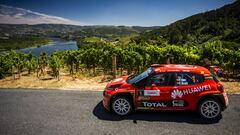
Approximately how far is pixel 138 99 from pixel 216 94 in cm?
263

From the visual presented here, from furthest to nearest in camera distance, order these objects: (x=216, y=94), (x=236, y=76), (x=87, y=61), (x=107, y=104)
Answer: (x=87, y=61)
(x=236, y=76)
(x=107, y=104)
(x=216, y=94)

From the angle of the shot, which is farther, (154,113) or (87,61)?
(87,61)

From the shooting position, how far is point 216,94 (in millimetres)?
6625

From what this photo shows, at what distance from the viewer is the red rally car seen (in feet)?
21.9

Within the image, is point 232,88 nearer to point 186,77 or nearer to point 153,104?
point 186,77

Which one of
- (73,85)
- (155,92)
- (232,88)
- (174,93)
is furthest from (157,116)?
(73,85)

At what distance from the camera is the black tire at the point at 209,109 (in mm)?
6689

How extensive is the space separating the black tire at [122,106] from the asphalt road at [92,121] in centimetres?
22

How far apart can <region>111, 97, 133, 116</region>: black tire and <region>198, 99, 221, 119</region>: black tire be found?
2438 mm

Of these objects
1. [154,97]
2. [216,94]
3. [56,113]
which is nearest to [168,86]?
[154,97]

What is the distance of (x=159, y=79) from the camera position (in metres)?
6.88

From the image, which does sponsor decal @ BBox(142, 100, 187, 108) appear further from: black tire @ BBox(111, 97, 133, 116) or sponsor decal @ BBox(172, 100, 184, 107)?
black tire @ BBox(111, 97, 133, 116)

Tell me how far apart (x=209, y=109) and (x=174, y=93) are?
134 centimetres

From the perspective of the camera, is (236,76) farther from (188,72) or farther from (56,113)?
(56,113)
